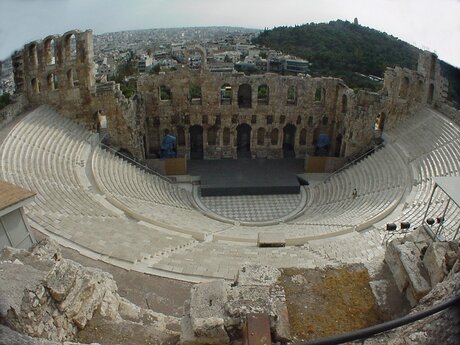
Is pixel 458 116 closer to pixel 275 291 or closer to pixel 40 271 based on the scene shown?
pixel 275 291

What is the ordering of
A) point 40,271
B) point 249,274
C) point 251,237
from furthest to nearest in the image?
point 251,237 → point 249,274 → point 40,271

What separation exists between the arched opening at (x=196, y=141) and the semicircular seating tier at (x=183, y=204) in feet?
18.5

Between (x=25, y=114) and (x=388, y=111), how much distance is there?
21.6 m

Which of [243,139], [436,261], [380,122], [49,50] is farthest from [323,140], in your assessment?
[436,261]

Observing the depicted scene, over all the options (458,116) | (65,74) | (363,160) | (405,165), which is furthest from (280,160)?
(65,74)

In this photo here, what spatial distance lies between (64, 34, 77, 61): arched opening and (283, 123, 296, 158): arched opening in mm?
15090

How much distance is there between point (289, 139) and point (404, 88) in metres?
8.69

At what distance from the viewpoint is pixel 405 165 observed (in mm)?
22344

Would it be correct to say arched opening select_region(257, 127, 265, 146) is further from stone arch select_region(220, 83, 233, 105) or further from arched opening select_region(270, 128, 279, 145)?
stone arch select_region(220, 83, 233, 105)

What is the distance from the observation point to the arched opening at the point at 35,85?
2321 centimetres

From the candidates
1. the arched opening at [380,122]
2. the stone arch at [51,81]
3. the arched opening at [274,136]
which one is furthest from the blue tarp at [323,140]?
the stone arch at [51,81]

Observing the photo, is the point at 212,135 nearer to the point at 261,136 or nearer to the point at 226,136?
the point at 226,136

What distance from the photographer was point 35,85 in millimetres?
23469

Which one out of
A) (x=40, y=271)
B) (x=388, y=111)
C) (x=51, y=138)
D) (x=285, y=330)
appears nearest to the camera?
(x=285, y=330)
